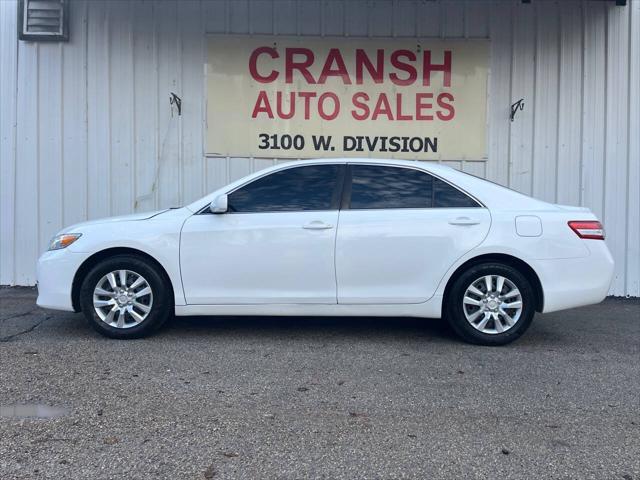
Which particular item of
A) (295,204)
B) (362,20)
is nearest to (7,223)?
(295,204)

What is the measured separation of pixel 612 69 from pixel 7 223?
831 centimetres

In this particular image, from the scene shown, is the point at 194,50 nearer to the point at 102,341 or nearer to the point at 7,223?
the point at 7,223

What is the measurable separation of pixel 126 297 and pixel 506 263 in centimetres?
337

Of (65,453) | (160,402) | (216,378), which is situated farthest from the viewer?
(216,378)

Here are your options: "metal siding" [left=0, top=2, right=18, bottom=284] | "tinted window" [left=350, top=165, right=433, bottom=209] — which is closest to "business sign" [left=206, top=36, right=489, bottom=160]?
"metal siding" [left=0, top=2, right=18, bottom=284]

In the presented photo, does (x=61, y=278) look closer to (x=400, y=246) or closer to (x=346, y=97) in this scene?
(x=400, y=246)

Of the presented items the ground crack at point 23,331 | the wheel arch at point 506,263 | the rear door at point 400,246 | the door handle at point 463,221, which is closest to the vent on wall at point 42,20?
the ground crack at point 23,331

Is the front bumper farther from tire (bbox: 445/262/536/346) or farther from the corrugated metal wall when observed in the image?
tire (bbox: 445/262/536/346)

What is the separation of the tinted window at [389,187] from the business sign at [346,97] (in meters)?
2.86

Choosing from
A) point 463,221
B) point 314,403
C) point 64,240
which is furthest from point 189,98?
point 314,403

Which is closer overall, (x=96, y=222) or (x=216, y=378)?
(x=216, y=378)

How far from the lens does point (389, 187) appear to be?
586 centimetres

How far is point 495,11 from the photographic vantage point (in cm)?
870

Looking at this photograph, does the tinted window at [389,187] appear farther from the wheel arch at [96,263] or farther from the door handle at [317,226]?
the wheel arch at [96,263]
